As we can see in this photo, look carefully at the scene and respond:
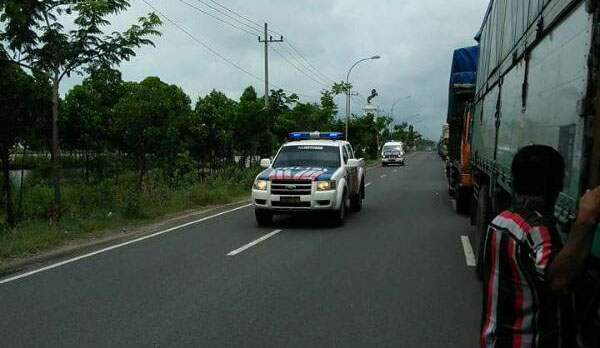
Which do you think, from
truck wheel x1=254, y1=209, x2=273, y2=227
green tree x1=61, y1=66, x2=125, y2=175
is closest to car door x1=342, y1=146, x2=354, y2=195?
truck wheel x1=254, y1=209, x2=273, y2=227

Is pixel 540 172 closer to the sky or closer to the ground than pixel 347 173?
closer to the sky

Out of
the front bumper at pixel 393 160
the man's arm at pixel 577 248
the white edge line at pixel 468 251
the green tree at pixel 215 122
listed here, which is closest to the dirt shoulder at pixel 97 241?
the white edge line at pixel 468 251

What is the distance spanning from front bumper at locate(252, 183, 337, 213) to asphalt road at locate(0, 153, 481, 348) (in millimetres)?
1049

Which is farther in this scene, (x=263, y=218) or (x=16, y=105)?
(x=263, y=218)

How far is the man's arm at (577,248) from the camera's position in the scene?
2.09 meters

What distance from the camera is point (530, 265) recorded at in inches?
90.0

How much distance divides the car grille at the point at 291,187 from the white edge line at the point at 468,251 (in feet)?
10.5

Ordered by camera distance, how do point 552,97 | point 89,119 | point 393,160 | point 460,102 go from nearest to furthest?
1. point 552,97
2. point 460,102
3. point 89,119
4. point 393,160

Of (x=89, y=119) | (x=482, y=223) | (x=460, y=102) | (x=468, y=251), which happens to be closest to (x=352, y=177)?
(x=460, y=102)

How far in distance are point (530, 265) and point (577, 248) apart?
22 cm

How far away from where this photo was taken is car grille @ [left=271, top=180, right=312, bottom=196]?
1214 cm

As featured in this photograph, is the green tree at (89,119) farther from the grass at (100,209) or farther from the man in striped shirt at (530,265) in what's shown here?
the man in striped shirt at (530,265)

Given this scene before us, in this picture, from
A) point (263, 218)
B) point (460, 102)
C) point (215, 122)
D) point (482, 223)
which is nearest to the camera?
point (482, 223)

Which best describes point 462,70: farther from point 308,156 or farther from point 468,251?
point 468,251
